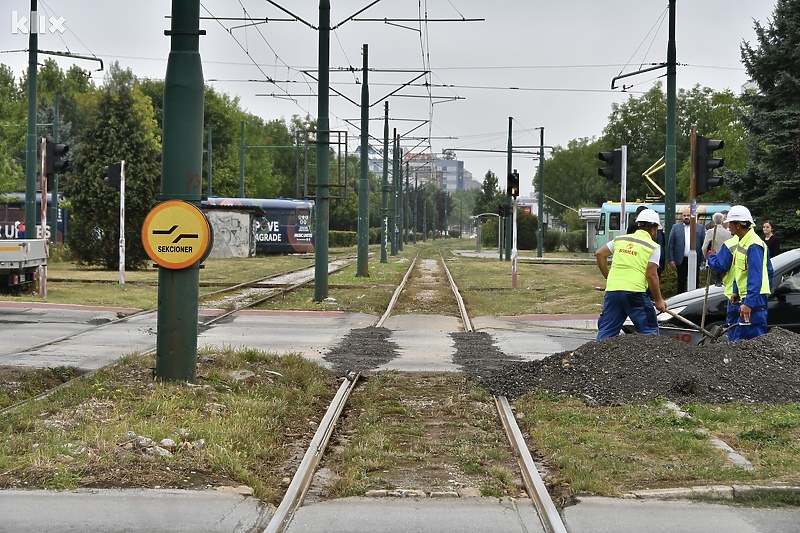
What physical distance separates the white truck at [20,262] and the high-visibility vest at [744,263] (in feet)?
48.5

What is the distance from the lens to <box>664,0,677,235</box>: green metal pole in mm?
19672

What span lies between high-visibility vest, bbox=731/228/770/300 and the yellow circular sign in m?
5.34

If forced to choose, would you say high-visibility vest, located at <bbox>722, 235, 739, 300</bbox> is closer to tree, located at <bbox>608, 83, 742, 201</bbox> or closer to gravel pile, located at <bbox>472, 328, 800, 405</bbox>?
gravel pile, located at <bbox>472, 328, 800, 405</bbox>

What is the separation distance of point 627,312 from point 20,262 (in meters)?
14.4

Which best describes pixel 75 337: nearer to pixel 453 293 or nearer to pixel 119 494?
pixel 119 494

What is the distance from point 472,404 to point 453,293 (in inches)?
681

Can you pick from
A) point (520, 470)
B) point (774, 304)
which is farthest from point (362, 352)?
point (520, 470)

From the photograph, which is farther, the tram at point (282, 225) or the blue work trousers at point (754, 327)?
the tram at point (282, 225)

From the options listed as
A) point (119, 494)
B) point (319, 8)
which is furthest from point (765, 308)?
point (319, 8)

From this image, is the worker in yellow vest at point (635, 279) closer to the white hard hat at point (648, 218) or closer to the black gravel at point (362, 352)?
the white hard hat at point (648, 218)

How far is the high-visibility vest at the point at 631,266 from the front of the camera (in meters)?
10.2

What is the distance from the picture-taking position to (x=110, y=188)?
111 ft

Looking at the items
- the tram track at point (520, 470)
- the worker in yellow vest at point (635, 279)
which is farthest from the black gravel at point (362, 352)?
the worker in yellow vest at point (635, 279)

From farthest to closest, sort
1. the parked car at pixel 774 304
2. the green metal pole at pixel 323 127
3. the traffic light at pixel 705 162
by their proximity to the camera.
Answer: the green metal pole at pixel 323 127 → the traffic light at pixel 705 162 → the parked car at pixel 774 304
